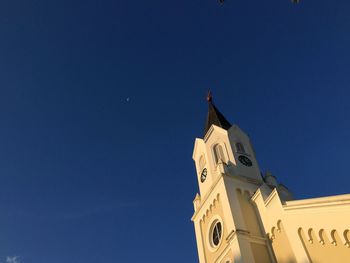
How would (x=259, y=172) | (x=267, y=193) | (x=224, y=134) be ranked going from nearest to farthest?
(x=267, y=193) → (x=259, y=172) → (x=224, y=134)

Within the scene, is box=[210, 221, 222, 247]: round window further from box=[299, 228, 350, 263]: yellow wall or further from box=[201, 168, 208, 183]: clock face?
box=[299, 228, 350, 263]: yellow wall

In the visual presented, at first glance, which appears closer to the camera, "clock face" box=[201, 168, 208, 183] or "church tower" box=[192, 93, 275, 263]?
"church tower" box=[192, 93, 275, 263]

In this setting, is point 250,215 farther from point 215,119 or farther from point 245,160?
point 215,119

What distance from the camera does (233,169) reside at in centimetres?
2420

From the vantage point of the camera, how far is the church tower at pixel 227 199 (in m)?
19.0

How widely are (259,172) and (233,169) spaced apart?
257cm

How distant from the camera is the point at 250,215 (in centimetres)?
2098

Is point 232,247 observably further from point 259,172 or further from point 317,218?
point 259,172

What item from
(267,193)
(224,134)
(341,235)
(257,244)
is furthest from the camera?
(224,134)

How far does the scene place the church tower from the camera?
62.3ft

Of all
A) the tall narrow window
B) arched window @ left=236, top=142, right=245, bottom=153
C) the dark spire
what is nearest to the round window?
the tall narrow window

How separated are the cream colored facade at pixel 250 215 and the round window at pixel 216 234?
64 mm

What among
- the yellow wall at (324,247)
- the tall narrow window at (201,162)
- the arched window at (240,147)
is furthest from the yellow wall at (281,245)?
the tall narrow window at (201,162)

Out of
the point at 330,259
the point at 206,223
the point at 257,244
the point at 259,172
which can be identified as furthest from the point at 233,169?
the point at 330,259
